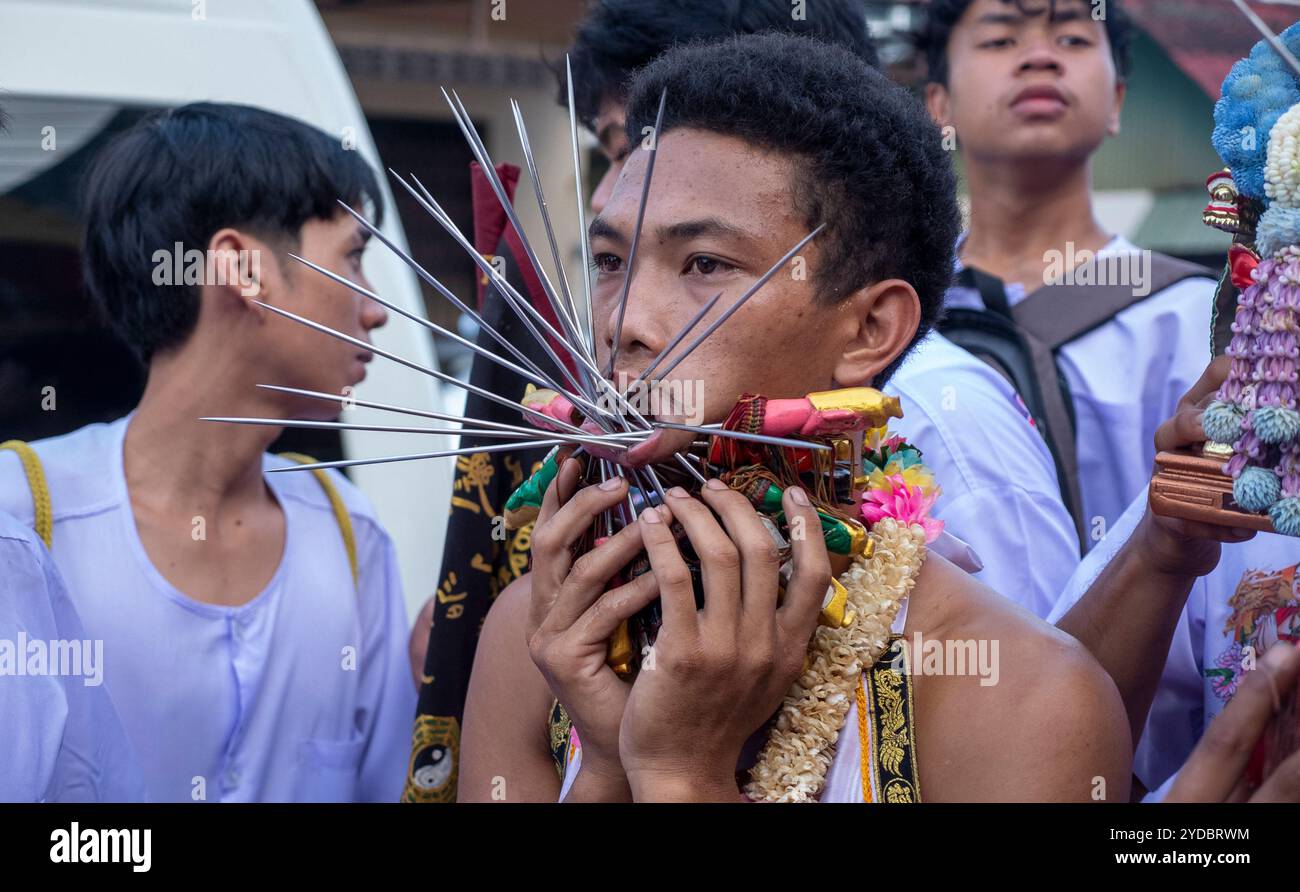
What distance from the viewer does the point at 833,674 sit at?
1624mm

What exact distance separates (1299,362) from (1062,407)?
133 centimetres

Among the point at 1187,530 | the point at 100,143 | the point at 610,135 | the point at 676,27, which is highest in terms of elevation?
the point at 100,143

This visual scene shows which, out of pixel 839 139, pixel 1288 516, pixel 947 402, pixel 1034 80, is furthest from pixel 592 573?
pixel 1034 80

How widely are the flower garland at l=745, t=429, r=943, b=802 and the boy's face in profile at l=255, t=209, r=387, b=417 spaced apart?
1374mm

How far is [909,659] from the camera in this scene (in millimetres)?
1635

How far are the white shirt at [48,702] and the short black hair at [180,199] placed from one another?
755 millimetres

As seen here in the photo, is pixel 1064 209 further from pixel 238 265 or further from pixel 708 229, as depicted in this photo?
pixel 238 265

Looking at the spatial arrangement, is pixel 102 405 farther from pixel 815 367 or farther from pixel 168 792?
pixel 815 367

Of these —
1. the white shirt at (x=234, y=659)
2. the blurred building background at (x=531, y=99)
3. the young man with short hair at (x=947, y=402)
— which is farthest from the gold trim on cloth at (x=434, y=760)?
the blurred building background at (x=531, y=99)

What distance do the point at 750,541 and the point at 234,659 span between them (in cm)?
143

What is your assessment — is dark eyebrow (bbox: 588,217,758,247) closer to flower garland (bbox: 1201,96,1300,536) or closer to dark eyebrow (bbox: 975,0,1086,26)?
flower garland (bbox: 1201,96,1300,536)

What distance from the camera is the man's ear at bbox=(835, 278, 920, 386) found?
172 cm

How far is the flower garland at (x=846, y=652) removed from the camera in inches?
62.3

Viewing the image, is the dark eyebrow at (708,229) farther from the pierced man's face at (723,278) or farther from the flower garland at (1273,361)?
the flower garland at (1273,361)
